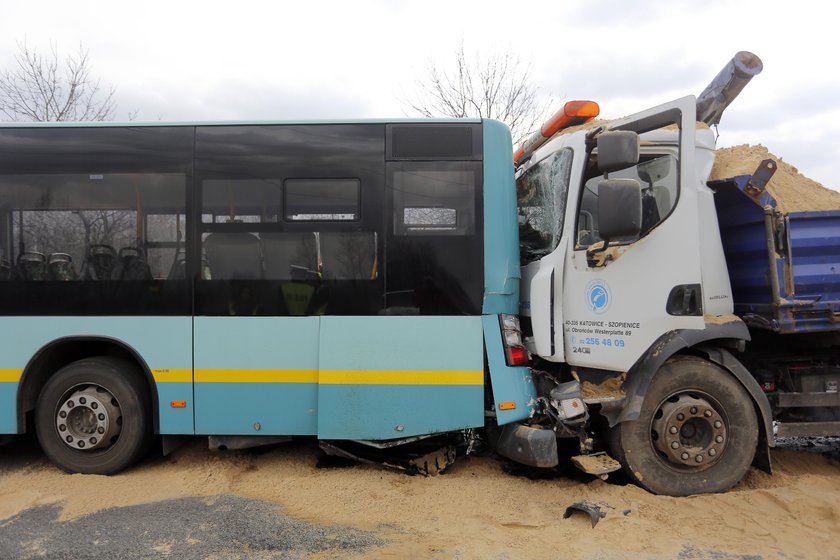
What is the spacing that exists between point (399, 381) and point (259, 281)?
1444 mm

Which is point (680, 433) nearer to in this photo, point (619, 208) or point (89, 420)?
point (619, 208)

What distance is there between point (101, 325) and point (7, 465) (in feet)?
5.81

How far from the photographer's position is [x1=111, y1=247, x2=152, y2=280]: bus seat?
14.7 feet

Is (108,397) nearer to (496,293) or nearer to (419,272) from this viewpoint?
(419,272)

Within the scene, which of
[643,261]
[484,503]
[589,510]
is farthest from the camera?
[643,261]

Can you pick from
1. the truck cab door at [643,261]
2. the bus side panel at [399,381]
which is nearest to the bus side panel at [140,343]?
the bus side panel at [399,381]

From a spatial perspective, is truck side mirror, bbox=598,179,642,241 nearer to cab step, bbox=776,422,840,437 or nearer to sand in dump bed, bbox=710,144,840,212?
sand in dump bed, bbox=710,144,840,212

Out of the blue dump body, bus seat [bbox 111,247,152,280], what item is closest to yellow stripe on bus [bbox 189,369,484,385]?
bus seat [bbox 111,247,152,280]

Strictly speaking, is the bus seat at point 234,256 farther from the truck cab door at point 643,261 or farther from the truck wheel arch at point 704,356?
the truck wheel arch at point 704,356

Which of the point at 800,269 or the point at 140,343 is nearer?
the point at 800,269

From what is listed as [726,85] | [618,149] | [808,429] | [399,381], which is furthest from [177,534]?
[726,85]

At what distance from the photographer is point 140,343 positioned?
446 cm

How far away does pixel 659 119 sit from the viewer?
409 centimetres

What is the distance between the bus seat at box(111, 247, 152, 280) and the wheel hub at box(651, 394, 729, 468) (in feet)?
14.4
